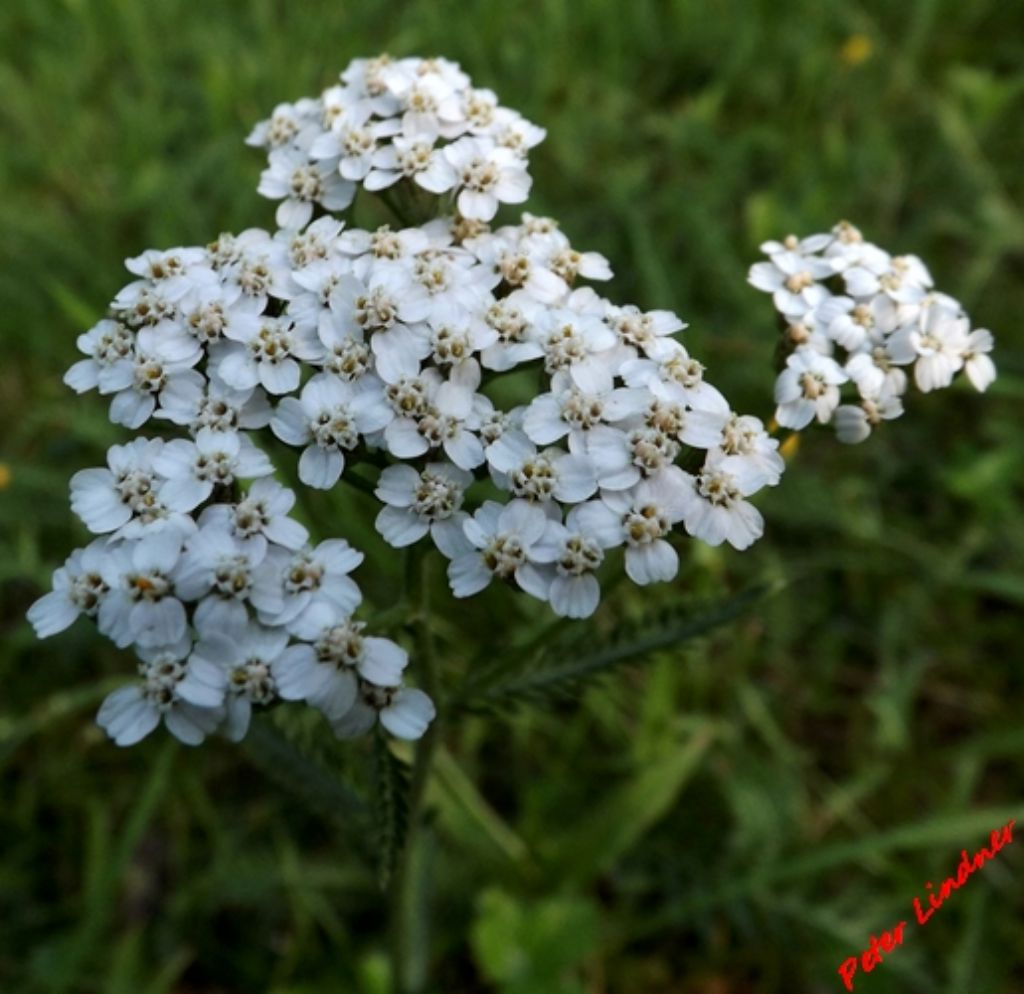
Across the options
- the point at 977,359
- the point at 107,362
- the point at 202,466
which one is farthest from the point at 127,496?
the point at 977,359

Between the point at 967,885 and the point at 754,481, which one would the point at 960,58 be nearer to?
the point at 967,885

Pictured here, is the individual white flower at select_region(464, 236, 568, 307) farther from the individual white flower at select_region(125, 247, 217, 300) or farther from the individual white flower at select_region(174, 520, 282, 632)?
the individual white flower at select_region(174, 520, 282, 632)

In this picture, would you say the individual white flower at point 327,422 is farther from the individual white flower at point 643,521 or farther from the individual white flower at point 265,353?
the individual white flower at point 643,521

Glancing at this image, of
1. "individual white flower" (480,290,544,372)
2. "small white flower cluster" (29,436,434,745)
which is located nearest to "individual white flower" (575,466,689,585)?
"individual white flower" (480,290,544,372)

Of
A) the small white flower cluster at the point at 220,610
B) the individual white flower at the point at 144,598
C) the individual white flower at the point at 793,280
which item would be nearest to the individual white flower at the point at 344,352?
the small white flower cluster at the point at 220,610

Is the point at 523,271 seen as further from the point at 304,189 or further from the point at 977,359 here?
the point at 977,359
